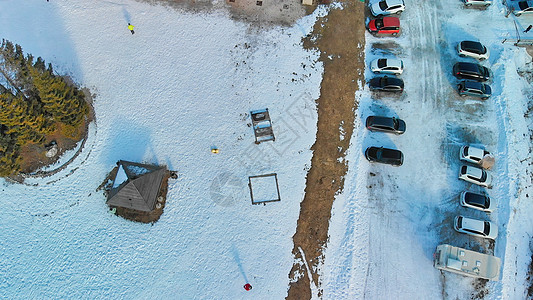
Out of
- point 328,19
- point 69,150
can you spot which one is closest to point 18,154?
point 69,150

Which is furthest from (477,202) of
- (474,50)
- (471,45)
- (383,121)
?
(471,45)

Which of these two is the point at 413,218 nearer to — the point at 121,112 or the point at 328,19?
the point at 328,19

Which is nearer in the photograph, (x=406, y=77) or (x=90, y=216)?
(x=90, y=216)

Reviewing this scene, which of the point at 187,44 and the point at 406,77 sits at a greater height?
the point at 406,77

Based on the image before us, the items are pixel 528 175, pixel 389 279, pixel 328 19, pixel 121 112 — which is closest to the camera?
pixel 389 279

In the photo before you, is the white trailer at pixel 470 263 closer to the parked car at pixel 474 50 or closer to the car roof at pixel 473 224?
the car roof at pixel 473 224

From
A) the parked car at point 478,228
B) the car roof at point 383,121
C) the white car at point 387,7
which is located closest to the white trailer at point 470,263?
the parked car at point 478,228
